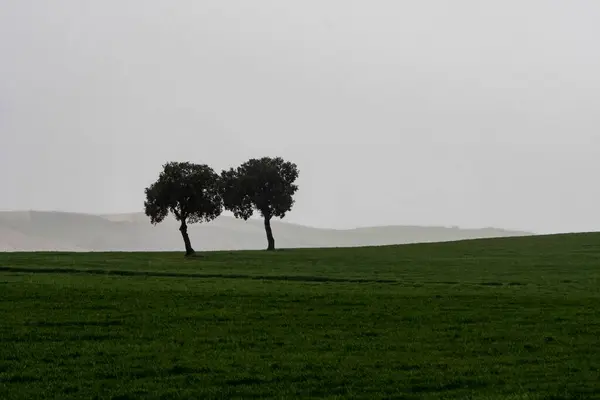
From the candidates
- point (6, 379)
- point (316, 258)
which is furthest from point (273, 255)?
point (6, 379)

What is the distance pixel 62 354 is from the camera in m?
22.1

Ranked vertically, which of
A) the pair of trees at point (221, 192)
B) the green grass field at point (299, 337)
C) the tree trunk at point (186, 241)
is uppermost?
the pair of trees at point (221, 192)

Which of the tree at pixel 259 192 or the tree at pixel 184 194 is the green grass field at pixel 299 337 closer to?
the tree at pixel 184 194

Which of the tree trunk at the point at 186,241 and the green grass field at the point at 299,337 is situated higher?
the tree trunk at the point at 186,241

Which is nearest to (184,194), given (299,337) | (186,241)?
(186,241)

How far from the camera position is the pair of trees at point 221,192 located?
84.2m

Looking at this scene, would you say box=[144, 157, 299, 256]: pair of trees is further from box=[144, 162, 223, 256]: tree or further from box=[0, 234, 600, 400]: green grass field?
box=[0, 234, 600, 400]: green grass field

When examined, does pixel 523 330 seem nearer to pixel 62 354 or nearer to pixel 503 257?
pixel 62 354

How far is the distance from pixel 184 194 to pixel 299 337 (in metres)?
60.7

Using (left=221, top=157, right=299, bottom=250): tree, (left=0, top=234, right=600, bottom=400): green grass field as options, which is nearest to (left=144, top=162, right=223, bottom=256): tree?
(left=221, top=157, right=299, bottom=250): tree

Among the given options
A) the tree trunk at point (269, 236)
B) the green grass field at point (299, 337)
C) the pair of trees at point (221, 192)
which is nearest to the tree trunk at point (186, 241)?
the pair of trees at point (221, 192)

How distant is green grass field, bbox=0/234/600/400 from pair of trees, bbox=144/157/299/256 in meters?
33.0

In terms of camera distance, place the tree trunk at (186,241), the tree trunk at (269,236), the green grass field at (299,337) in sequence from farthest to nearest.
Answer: the tree trunk at (269,236), the tree trunk at (186,241), the green grass field at (299,337)

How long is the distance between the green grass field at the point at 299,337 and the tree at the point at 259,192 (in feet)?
162
